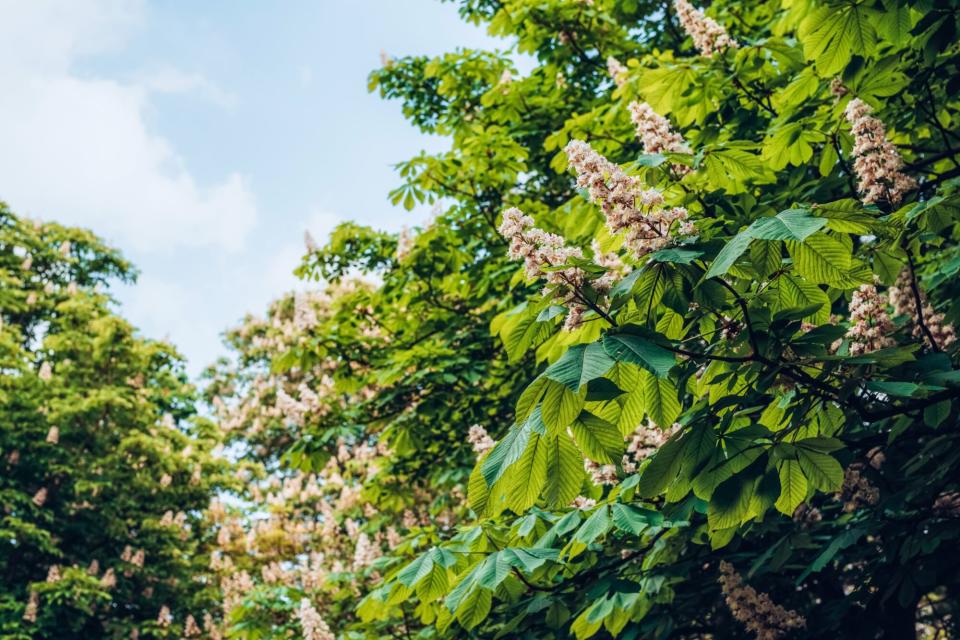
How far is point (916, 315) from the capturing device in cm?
342

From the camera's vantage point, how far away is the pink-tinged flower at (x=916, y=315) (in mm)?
3395

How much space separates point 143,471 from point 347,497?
5.14 metres

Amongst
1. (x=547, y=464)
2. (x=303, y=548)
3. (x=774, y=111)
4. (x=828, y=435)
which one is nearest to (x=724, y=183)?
(x=828, y=435)

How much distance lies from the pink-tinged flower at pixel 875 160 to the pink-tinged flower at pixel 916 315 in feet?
1.85

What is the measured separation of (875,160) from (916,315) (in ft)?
2.98

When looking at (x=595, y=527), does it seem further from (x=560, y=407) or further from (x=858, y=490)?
(x=858, y=490)

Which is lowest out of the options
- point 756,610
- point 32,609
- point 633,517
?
point 756,610

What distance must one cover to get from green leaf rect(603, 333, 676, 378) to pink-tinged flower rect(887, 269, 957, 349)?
227 cm

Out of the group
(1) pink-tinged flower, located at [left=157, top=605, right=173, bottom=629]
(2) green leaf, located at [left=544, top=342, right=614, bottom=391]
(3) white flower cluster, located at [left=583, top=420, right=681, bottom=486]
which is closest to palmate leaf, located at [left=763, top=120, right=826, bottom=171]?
(3) white flower cluster, located at [left=583, top=420, right=681, bottom=486]

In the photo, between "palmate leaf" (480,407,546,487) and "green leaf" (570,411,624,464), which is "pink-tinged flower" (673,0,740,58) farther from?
"palmate leaf" (480,407,546,487)

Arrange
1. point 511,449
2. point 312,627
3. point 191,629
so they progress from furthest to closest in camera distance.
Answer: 1. point 191,629
2. point 312,627
3. point 511,449

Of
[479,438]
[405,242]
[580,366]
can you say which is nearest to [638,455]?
[479,438]

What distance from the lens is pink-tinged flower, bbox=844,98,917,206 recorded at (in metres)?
2.94

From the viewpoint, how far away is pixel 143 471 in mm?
14438
